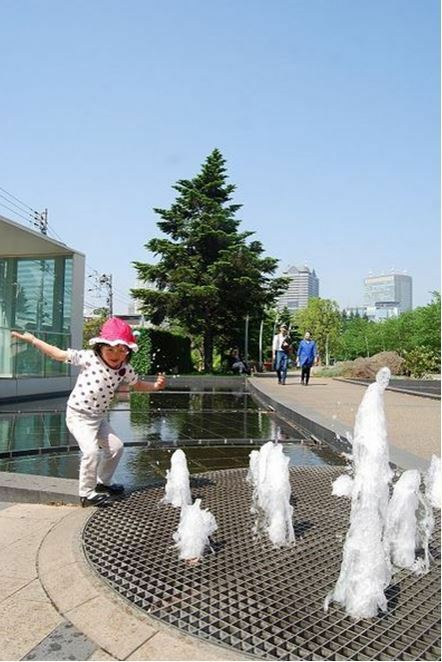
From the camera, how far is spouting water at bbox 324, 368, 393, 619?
8.56 ft

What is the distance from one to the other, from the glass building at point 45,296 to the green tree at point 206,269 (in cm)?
1251

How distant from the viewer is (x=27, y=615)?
2.50 m

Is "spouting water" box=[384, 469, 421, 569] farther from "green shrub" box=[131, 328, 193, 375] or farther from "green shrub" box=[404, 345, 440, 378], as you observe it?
"green shrub" box=[404, 345, 440, 378]

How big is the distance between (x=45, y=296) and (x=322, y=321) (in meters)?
55.9

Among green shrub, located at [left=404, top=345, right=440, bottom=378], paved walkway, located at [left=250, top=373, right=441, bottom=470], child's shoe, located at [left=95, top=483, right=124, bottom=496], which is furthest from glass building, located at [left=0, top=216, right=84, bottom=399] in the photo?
green shrub, located at [left=404, top=345, right=440, bottom=378]

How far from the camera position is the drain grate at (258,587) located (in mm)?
2287

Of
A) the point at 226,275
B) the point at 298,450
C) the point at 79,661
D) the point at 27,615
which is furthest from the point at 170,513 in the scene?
the point at 226,275

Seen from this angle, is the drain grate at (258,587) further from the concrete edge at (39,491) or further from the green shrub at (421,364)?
the green shrub at (421,364)

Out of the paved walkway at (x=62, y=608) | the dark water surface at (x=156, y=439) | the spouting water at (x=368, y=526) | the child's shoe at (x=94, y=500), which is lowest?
the dark water surface at (x=156, y=439)

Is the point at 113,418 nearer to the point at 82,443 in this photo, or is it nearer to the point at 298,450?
the point at 298,450

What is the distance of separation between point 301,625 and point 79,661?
0.90 m

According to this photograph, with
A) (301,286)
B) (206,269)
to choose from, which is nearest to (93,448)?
(206,269)

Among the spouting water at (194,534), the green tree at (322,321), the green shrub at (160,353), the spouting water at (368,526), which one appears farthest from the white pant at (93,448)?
the green tree at (322,321)

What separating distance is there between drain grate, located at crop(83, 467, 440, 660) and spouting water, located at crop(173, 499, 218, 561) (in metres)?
0.07
